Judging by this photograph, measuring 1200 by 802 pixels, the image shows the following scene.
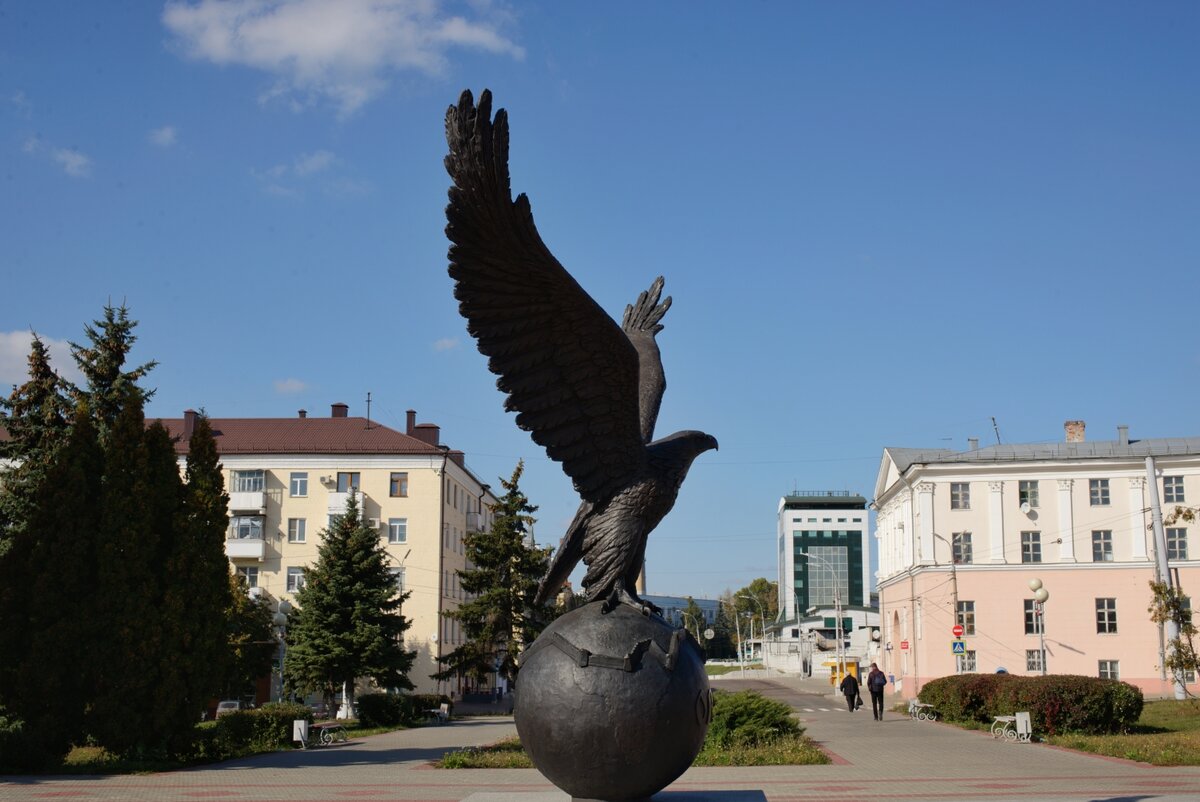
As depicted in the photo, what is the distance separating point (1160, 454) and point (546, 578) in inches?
1933

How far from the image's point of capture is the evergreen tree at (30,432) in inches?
898

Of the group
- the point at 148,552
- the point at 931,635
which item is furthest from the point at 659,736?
the point at 931,635

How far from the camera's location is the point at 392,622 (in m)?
34.6

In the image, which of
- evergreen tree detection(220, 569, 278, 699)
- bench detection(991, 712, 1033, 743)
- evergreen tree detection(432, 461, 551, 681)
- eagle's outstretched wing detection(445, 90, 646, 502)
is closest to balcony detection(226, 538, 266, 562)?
evergreen tree detection(220, 569, 278, 699)

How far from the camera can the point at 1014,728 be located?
25172 mm

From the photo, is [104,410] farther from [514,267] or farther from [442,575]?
[442,575]

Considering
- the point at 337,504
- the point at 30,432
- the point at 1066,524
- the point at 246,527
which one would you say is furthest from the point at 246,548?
the point at 1066,524

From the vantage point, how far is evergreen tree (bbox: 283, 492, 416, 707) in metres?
33.2

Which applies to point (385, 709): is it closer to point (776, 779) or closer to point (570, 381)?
point (776, 779)

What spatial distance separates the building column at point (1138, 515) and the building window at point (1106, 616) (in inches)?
95.2

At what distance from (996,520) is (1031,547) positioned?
6.64ft

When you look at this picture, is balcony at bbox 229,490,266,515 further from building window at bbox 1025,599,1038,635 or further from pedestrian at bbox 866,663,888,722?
building window at bbox 1025,599,1038,635

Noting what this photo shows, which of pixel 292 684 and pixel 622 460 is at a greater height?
pixel 622 460

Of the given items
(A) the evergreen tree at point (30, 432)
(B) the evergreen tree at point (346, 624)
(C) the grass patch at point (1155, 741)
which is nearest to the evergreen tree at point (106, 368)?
(A) the evergreen tree at point (30, 432)
